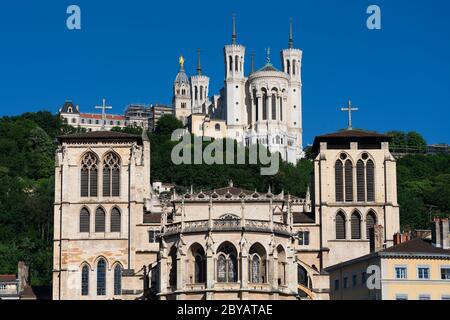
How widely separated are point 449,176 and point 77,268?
259 ft

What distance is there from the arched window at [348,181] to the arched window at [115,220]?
58.7ft

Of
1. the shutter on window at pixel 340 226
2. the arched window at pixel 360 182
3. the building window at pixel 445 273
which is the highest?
the arched window at pixel 360 182

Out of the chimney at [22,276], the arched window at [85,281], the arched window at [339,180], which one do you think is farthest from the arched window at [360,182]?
the chimney at [22,276]

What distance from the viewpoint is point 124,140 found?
9038 cm

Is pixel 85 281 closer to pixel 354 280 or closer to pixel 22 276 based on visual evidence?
pixel 22 276

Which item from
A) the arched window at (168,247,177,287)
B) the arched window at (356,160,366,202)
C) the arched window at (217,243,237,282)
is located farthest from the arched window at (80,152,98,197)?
the arched window at (217,243,237,282)

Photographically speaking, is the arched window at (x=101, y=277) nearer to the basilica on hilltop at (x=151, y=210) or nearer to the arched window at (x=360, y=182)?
the basilica on hilltop at (x=151, y=210)

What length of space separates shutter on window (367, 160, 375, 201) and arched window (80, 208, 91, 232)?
21986 millimetres

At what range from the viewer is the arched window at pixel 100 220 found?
88.3m

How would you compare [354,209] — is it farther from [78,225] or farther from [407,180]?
[407,180]

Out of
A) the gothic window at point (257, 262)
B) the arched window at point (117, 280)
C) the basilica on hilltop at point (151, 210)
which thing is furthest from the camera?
the arched window at point (117, 280)

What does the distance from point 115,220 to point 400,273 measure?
27340 mm
